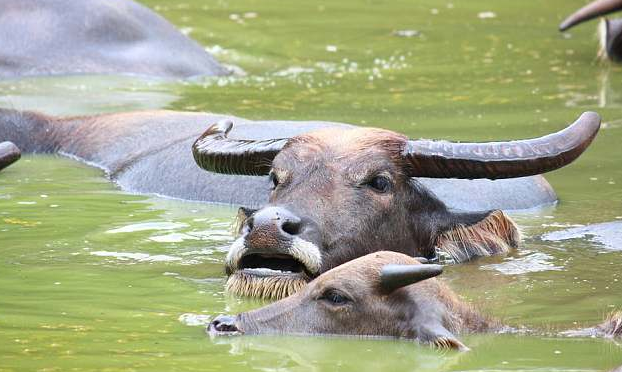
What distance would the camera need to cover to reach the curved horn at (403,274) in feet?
22.7

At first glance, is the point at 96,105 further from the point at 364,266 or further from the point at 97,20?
the point at 364,266

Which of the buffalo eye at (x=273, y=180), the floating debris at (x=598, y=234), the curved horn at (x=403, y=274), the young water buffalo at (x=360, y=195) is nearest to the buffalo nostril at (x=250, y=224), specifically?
the young water buffalo at (x=360, y=195)

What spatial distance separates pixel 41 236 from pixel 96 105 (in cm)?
516

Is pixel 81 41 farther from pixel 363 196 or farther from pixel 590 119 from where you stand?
pixel 590 119

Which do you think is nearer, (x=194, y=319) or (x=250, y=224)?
(x=194, y=319)

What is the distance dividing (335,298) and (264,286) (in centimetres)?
95

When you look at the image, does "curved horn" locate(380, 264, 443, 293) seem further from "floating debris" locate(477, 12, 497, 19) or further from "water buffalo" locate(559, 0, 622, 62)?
"floating debris" locate(477, 12, 497, 19)

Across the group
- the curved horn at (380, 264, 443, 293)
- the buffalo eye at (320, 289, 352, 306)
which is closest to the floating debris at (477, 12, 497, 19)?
the buffalo eye at (320, 289, 352, 306)

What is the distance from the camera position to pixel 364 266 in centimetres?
745

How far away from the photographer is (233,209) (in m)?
11.1

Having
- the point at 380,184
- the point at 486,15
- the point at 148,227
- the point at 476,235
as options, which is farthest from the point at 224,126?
the point at 486,15

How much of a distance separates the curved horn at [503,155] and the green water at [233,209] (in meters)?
0.54

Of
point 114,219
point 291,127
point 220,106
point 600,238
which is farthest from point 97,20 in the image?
point 600,238

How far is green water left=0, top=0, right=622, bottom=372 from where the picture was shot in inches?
273
